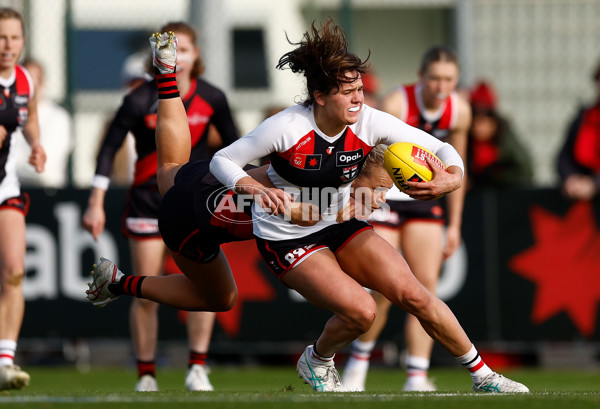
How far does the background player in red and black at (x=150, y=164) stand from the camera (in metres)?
8.21

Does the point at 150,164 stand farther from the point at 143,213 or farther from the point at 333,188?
the point at 333,188

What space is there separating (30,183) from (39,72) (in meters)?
1.09

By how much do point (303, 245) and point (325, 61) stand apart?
1.01 m

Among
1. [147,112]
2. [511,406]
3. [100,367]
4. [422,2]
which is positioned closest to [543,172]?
[422,2]

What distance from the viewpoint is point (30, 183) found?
11.0m

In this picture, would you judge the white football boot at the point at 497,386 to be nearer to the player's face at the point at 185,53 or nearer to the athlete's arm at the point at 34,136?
the player's face at the point at 185,53

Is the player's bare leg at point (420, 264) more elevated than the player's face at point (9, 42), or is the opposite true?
the player's face at point (9, 42)

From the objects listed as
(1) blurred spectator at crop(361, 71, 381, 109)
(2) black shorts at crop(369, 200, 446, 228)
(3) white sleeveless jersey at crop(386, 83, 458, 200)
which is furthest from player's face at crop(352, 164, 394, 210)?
(1) blurred spectator at crop(361, 71, 381, 109)

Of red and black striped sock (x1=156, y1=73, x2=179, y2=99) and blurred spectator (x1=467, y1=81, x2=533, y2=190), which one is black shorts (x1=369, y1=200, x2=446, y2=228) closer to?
red and black striped sock (x1=156, y1=73, x2=179, y2=99)

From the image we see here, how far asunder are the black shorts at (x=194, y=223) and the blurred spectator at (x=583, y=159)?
192 inches

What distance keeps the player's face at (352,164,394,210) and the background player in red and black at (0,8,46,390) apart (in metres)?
2.39

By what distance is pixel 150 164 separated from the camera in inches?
330

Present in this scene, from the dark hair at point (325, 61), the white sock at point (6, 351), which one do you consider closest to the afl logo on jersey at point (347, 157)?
the dark hair at point (325, 61)

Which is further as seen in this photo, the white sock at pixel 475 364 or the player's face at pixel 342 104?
the white sock at pixel 475 364
